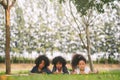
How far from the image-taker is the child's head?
8.66 metres

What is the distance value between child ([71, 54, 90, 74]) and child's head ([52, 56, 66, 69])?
13.1 inches

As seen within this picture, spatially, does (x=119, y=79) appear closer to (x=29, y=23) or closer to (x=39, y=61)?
(x=39, y=61)

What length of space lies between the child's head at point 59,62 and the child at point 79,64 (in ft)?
1.09

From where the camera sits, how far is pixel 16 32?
34.7 meters

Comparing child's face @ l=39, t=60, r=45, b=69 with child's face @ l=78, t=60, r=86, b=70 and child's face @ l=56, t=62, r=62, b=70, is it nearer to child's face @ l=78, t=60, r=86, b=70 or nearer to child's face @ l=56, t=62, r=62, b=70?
child's face @ l=56, t=62, r=62, b=70

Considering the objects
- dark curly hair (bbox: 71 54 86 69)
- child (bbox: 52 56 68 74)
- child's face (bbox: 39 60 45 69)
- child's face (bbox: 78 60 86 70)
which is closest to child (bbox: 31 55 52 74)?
child's face (bbox: 39 60 45 69)

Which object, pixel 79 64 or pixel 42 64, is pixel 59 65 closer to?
pixel 42 64

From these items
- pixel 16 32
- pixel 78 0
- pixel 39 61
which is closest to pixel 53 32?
pixel 16 32

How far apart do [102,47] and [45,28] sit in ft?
23.7

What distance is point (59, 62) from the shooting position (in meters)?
8.73

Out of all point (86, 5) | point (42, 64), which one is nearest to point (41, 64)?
point (42, 64)

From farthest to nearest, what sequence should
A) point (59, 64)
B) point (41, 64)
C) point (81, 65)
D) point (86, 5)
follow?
point (86, 5) → point (41, 64) → point (59, 64) → point (81, 65)

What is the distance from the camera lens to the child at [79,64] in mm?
8422

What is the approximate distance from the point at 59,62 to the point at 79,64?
576 mm
